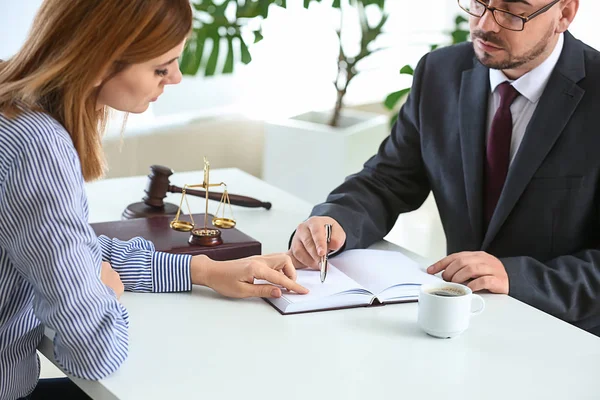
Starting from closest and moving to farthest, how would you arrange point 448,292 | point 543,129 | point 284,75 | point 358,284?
point 448,292 < point 358,284 < point 543,129 < point 284,75

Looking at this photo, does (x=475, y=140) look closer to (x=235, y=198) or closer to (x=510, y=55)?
(x=510, y=55)

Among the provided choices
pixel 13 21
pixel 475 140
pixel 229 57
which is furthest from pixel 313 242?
pixel 13 21

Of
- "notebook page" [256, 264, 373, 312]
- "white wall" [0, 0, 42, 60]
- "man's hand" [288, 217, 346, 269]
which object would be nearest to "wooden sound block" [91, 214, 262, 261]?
"man's hand" [288, 217, 346, 269]

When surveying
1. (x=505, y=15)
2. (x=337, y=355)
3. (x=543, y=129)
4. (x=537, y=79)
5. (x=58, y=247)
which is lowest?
(x=337, y=355)

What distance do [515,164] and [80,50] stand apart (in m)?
1.08

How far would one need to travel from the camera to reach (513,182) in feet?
6.72

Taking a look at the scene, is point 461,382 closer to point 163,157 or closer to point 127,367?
point 127,367

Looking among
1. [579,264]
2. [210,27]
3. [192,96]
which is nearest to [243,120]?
[192,96]

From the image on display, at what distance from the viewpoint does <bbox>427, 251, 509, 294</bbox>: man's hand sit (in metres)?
1.77

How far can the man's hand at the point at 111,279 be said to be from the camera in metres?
1.64

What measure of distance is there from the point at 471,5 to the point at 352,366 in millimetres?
1056

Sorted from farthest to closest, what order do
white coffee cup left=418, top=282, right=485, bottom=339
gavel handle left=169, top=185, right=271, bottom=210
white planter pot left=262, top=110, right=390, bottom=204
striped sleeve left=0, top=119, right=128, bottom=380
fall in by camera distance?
1. white planter pot left=262, top=110, right=390, bottom=204
2. gavel handle left=169, top=185, right=271, bottom=210
3. white coffee cup left=418, top=282, right=485, bottom=339
4. striped sleeve left=0, top=119, right=128, bottom=380

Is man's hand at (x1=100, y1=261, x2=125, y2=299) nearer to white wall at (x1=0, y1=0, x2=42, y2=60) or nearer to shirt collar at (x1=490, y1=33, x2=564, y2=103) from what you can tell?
shirt collar at (x1=490, y1=33, x2=564, y2=103)

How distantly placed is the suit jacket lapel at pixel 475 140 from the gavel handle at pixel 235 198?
21.4 inches
